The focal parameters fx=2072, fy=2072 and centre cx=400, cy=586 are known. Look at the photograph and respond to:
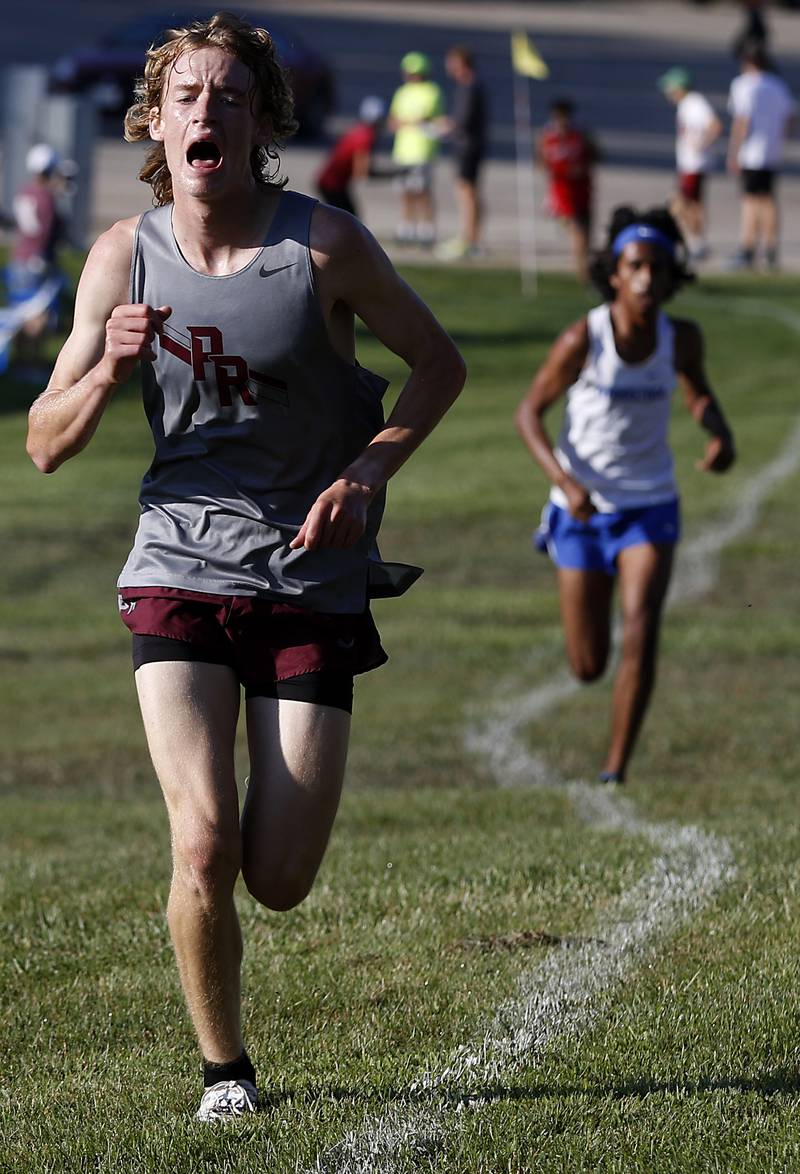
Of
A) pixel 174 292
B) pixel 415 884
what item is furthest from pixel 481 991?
pixel 174 292

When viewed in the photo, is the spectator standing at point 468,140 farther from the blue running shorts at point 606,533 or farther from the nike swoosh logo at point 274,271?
the nike swoosh logo at point 274,271

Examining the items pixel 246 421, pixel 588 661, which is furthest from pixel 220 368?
pixel 588 661

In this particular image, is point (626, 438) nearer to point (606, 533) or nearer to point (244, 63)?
point (606, 533)

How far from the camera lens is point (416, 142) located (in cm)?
2809

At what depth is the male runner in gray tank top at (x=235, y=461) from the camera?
4.39m

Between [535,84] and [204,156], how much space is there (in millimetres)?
46629

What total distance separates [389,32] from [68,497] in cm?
4186

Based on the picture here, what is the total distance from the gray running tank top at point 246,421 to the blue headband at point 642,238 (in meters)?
4.44

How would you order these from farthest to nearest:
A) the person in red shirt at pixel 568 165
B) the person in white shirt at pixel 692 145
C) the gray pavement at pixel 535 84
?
the gray pavement at pixel 535 84, the person in white shirt at pixel 692 145, the person in red shirt at pixel 568 165

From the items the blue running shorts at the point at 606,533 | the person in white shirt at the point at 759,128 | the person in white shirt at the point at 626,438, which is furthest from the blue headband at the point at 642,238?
the person in white shirt at the point at 759,128

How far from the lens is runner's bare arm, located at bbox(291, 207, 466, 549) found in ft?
14.1

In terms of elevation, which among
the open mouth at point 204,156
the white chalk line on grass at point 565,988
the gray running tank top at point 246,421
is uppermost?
the open mouth at point 204,156

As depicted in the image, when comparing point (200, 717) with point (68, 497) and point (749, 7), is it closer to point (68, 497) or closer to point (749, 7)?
point (68, 497)

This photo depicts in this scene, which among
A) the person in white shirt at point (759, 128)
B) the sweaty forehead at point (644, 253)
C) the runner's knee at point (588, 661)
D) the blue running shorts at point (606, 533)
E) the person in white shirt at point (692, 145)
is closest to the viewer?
the sweaty forehead at point (644, 253)
